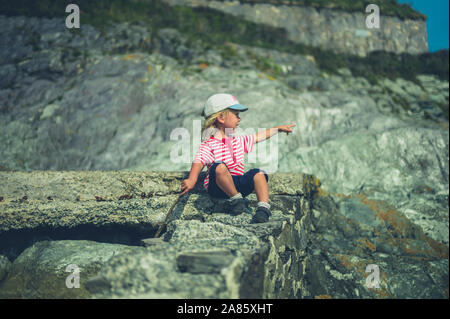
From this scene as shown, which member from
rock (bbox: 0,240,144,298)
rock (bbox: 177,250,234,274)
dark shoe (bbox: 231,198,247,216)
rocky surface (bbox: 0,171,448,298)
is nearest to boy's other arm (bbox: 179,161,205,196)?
rocky surface (bbox: 0,171,448,298)

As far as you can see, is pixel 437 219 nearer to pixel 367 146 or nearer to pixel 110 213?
pixel 367 146

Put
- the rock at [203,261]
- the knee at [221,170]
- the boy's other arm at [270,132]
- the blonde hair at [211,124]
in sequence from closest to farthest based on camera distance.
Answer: the rock at [203,261], the knee at [221,170], the blonde hair at [211,124], the boy's other arm at [270,132]

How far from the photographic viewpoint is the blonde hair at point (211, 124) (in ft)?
11.5

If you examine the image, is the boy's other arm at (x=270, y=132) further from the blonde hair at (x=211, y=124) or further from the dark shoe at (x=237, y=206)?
the dark shoe at (x=237, y=206)

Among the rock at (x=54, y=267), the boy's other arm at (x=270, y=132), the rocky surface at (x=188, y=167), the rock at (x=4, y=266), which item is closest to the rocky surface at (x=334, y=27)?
the rocky surface at (x=188, y=167)

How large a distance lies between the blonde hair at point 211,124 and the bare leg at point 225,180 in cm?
55

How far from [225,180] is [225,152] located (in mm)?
416

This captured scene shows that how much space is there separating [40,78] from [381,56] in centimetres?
989

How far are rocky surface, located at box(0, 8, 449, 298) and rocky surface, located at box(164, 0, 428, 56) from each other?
206cm

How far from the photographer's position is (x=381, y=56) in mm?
10656

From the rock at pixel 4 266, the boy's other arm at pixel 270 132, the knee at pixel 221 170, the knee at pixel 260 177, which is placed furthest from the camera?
the boy's other arm at pixel 270 132

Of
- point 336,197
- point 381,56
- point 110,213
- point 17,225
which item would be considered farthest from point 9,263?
point 381,56

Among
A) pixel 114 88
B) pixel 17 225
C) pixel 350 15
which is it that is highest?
pixel 350 15

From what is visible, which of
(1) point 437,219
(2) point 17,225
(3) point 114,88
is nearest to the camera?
(2) point 17,225
